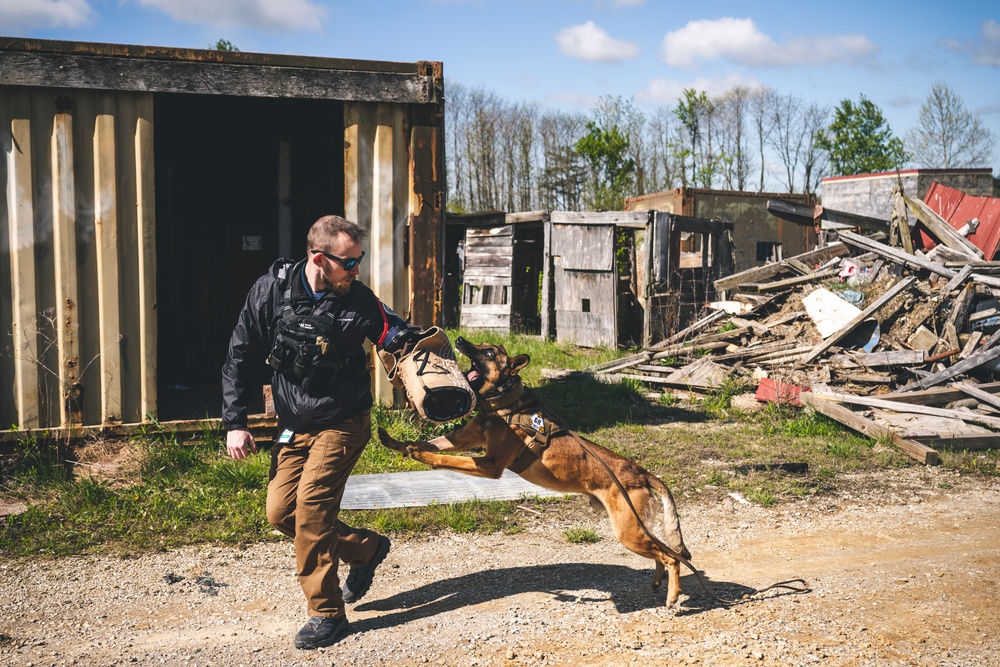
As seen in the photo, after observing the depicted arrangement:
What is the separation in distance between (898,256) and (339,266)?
1038cm

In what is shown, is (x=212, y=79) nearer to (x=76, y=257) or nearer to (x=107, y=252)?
(x=107, y=252)

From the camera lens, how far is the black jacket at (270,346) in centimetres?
380

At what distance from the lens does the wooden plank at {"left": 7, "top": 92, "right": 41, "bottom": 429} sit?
20.5 ft

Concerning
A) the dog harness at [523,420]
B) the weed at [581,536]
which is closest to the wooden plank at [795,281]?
the weed at [581,536]

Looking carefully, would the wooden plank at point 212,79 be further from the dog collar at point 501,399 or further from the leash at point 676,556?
the leash at point 676,556

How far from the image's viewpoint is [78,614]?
4105 millimetres

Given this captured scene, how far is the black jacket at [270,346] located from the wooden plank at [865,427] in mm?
5859

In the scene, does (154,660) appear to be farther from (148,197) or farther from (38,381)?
(148,197)

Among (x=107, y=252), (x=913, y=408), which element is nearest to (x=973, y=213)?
(x=913, y=408)

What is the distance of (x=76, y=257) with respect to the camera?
644 cm

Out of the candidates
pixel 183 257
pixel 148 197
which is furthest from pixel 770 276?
pixel 148 197

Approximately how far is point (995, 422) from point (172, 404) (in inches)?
336

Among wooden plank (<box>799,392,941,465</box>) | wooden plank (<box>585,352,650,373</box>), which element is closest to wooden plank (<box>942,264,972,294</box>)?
wooden plank (<box>799,392,941,465</box>)

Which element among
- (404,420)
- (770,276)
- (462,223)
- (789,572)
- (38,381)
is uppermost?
(462,223)
